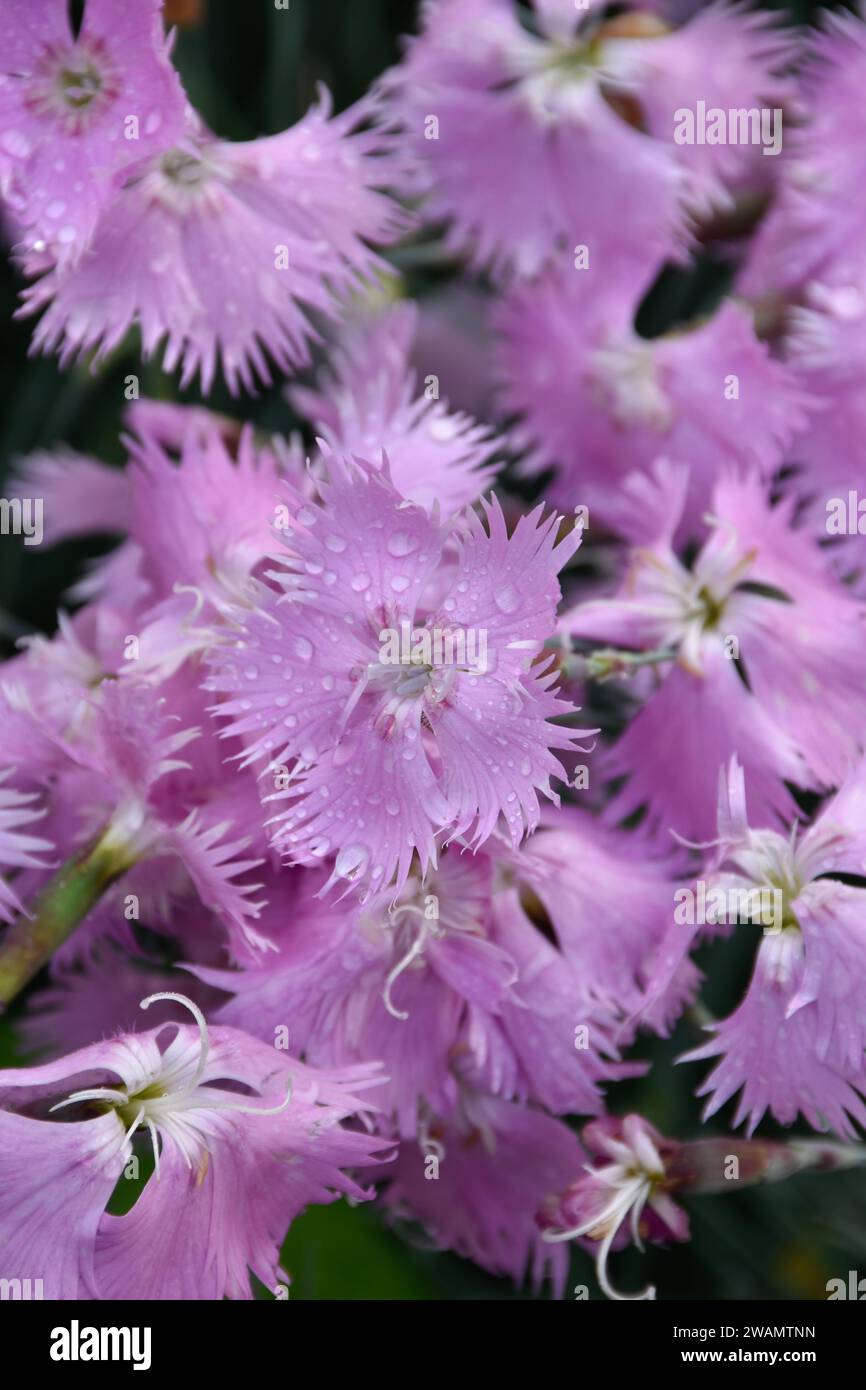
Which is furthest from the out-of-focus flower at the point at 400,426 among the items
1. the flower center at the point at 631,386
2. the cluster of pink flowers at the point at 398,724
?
the flower center at the point at 631,386

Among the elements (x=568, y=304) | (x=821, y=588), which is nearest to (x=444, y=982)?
(x=821, y=588)

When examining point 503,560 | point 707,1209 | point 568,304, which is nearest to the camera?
point 503,560

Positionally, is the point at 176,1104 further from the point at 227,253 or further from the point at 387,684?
the point at 227,253

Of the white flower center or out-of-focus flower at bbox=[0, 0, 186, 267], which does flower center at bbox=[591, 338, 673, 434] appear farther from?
the white flower center

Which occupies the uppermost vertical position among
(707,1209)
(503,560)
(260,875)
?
(503,560)

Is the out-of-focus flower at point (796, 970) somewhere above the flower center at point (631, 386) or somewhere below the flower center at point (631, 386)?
below

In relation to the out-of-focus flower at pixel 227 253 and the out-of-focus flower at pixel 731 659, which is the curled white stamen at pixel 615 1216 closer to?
the out-of-focus flower at pixel 731 659

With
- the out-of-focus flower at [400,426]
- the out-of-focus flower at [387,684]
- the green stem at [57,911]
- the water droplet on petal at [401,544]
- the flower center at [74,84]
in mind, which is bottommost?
the green stem at [57,911]

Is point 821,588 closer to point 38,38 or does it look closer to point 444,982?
point 444,982
